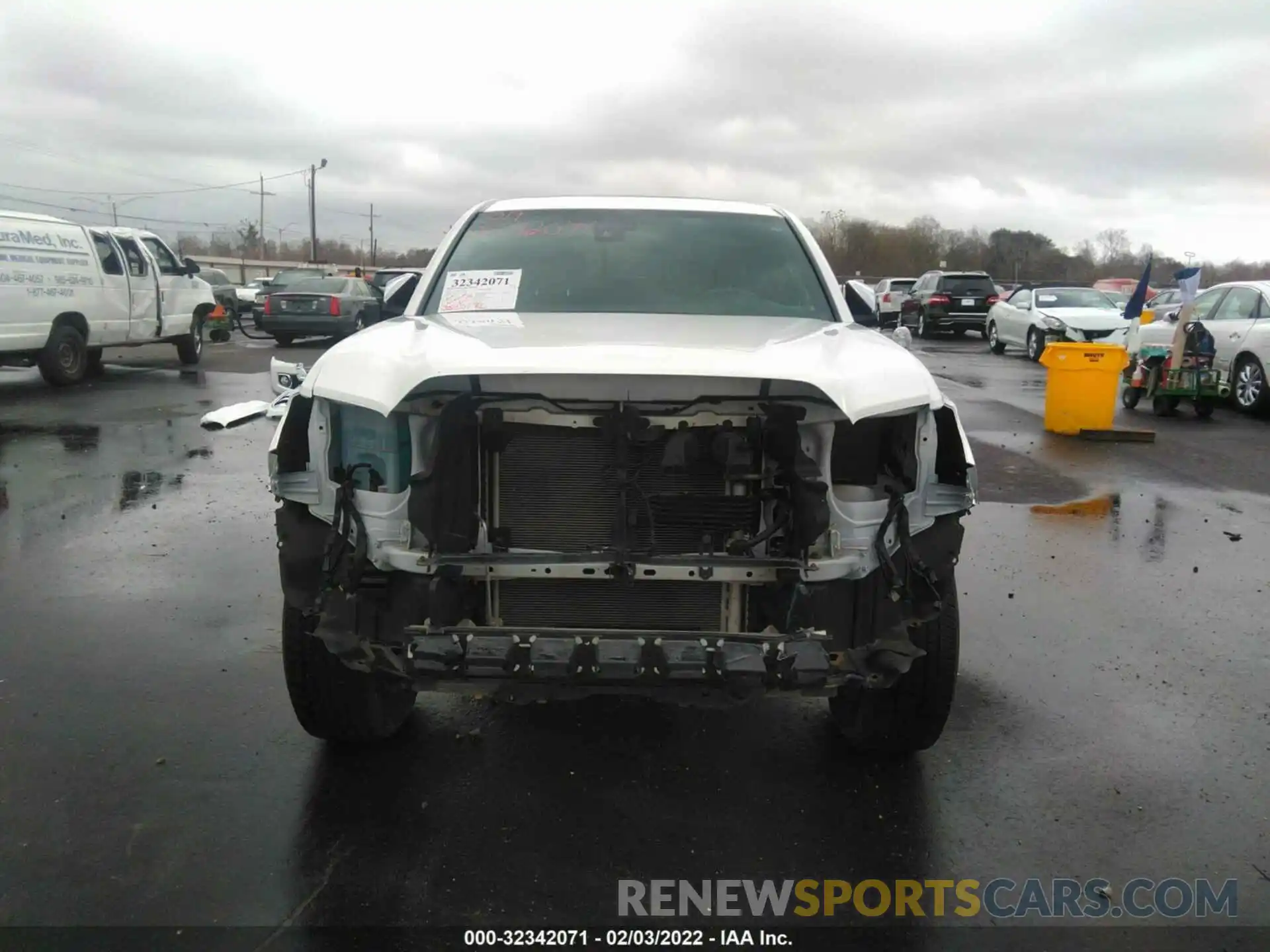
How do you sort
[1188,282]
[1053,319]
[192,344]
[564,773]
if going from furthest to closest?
[1053,319], [192,344], [1188,282], [564,773]

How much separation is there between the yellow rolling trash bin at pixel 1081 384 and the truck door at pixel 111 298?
12722mm

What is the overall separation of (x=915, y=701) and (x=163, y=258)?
54.4 feet

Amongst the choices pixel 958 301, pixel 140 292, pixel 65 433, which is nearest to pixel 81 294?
pixel 140 292

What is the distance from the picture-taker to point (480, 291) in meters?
4.17

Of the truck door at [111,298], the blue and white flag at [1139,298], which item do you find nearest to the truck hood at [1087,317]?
the blue and white flag at [1139,298]

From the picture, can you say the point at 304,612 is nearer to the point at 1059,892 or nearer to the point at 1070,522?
the point at 1059,892

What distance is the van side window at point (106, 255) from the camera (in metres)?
14.5

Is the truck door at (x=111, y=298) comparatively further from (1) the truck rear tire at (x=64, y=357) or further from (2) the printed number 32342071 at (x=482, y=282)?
(2) the printed number 32342071 at (x=482, y=282)

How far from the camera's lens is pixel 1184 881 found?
9.39ft

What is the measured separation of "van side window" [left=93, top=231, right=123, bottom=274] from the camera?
14469mm

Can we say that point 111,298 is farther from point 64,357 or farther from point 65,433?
point 65,433

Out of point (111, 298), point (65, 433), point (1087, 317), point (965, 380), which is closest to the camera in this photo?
point (65, 433)

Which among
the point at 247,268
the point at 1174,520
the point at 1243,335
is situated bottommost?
the point at 1174,520

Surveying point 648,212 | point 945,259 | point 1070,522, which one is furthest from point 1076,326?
point 945,259
